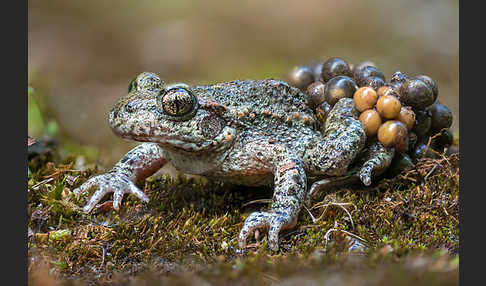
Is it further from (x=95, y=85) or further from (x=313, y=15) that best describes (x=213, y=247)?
(x=313, y=15)

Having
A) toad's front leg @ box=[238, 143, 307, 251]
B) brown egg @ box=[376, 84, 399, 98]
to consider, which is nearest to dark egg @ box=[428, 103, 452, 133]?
brown egg @ box=[376, 84, 399, 98]

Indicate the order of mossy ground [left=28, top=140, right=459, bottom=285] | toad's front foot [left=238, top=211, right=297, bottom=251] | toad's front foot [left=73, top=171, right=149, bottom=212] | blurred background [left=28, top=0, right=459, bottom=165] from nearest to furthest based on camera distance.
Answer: mossy ground [left=28, top=140, right=459, bottom=285], toad's front foot [left=238, top=211, right=297, bottom=251], toad's front foot [left=73, top=171, right=149, bottom=212], blurred background [left=28, top=0, right=459, bottom=165]

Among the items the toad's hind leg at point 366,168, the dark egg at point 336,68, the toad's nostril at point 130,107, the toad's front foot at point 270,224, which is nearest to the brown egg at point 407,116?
the toad's hind leg at point 366,168

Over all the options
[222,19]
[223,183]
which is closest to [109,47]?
[222,19]

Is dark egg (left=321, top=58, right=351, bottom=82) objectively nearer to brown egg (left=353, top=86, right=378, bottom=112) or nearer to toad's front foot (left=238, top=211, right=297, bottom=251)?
brown egg (left=353, top=86, right=378, bottom=112)

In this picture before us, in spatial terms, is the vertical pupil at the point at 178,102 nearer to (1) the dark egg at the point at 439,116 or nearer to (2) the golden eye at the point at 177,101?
(2) the golden eye at the point at 177,101

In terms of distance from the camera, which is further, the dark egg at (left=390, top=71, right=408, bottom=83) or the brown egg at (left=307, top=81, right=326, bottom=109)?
the brown egg at (left=307, top=81, right=326, bottom=109)
